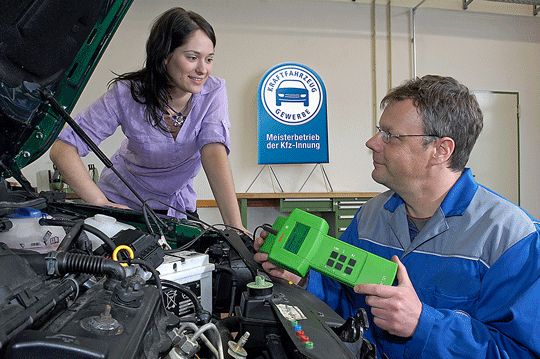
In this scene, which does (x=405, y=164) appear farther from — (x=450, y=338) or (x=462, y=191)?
(x=450, y=338)

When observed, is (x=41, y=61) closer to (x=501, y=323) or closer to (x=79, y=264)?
(x=79, y=264)

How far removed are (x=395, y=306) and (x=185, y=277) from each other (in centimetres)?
45

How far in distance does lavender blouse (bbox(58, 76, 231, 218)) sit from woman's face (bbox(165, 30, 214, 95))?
144 mm

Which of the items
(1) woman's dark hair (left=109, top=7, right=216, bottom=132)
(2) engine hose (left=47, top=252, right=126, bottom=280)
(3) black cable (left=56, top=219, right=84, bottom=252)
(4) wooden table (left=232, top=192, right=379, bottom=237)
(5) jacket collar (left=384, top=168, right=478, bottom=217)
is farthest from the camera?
(4) wooden table (left=232, top=192, right=379, bottom=237)

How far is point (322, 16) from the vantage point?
14.7ft

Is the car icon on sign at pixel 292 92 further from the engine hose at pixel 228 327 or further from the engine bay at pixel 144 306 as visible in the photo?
the engine hose at pixel 228 327

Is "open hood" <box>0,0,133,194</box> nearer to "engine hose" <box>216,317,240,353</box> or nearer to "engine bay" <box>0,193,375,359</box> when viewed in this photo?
"engine bay" <box>0,193,375,359</box>

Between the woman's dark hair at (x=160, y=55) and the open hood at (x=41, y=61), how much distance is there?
354mm

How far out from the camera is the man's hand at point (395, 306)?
2.64 ft

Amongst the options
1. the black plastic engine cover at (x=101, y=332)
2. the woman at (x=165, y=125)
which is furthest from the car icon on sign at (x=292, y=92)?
the black plastic engine cover at (x=101, y=332)

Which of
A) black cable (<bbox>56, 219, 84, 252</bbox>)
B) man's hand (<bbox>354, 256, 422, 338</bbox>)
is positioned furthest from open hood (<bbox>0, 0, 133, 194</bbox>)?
man's hand (<bbox>354, 256, 422, 338</bbox>)

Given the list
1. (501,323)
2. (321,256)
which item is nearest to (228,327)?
(321,256)

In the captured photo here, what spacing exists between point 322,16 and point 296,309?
440 centimetres

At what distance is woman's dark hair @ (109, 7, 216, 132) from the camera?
1360 mm
